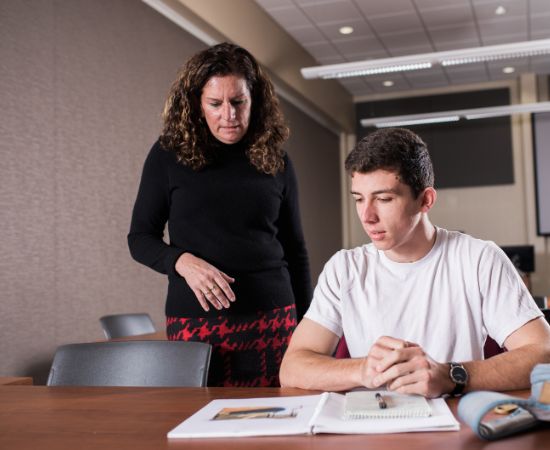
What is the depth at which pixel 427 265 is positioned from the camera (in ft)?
5.46

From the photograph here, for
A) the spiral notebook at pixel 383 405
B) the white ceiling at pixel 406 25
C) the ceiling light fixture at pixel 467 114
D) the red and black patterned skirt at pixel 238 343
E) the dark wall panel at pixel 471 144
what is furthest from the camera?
the dark wall panel at pixel 471 144

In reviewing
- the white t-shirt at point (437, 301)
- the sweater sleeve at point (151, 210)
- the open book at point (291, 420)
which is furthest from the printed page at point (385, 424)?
the sweater sleeve at point (151, 210)

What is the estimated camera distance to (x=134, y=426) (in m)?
1.20

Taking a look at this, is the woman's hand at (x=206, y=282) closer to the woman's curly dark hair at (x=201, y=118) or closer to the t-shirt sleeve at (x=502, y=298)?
the woman's curly dark hair at (x=201, y=118)

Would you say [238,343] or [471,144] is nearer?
[238,343]

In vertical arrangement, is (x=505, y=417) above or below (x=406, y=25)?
below

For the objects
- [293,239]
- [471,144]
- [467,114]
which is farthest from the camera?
[471,144]

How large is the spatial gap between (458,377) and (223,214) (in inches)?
32.0

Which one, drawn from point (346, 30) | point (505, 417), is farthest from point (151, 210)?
point (346, 30)

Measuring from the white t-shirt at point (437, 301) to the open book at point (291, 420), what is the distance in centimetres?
36

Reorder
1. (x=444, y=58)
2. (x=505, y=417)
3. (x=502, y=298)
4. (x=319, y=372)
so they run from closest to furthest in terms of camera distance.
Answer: (x=505, y=417) → (x=319, y=372) → (x=502, y=298) → (x=444, y=58)

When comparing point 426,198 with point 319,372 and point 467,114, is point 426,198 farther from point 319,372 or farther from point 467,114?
point 467,114

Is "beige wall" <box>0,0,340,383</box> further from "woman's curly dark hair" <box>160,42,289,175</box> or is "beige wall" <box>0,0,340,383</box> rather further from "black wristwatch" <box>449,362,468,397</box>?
"black wristwatch" <box>449,362,468,397</box>

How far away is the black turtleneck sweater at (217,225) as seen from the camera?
1857 millimetres
